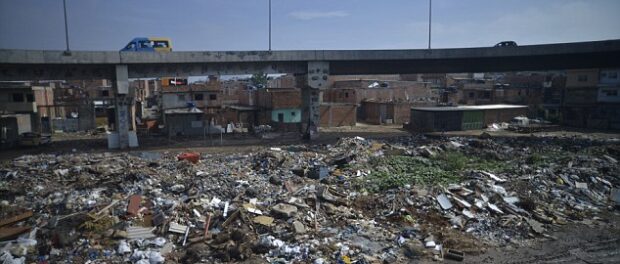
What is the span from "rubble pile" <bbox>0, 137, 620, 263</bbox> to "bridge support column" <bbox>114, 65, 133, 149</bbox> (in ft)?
24.6

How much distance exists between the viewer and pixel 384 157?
2164 cm

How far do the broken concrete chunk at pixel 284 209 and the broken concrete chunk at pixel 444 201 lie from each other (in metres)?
5.44

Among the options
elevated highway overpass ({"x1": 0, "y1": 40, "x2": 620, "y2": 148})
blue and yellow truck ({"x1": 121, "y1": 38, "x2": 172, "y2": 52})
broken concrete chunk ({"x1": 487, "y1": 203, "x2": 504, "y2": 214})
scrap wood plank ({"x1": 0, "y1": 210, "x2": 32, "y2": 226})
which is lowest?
broken concrete chunk ({"x1": 487, "y1": 203, "x2": 504, "y2": 214})

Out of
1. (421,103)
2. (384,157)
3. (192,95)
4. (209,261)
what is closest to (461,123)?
(421,103)

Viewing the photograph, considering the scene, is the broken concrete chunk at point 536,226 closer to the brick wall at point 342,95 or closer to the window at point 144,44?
the window at point 144,44

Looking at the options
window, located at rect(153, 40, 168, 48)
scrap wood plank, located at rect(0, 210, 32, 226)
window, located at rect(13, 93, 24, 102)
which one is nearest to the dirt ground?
scrap wood plank, located at rect(0, 210, 32, 226)

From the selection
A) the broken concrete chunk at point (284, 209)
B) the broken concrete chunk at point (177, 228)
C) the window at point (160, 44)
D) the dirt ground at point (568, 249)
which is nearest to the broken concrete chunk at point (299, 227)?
the broken concrete chunk at point (284, 209)

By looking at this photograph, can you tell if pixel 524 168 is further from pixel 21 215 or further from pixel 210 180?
pixel 21 215

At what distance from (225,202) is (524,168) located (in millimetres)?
15101

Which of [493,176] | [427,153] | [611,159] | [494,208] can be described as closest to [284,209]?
[494,208]

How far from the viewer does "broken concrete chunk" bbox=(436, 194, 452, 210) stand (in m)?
13.4

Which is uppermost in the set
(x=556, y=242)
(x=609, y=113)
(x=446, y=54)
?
(x=446, y=54)

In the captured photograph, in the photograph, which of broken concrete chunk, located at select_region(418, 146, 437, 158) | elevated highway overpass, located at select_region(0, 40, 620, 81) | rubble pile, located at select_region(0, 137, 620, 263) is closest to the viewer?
rubble pile, located at select_region(0, 137, 620, 263)

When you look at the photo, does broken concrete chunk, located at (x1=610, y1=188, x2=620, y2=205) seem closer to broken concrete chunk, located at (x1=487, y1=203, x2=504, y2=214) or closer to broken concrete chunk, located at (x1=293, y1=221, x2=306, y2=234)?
broken concrete chunk, located at (x1=487, y1=203, x2=504, y2=214)
